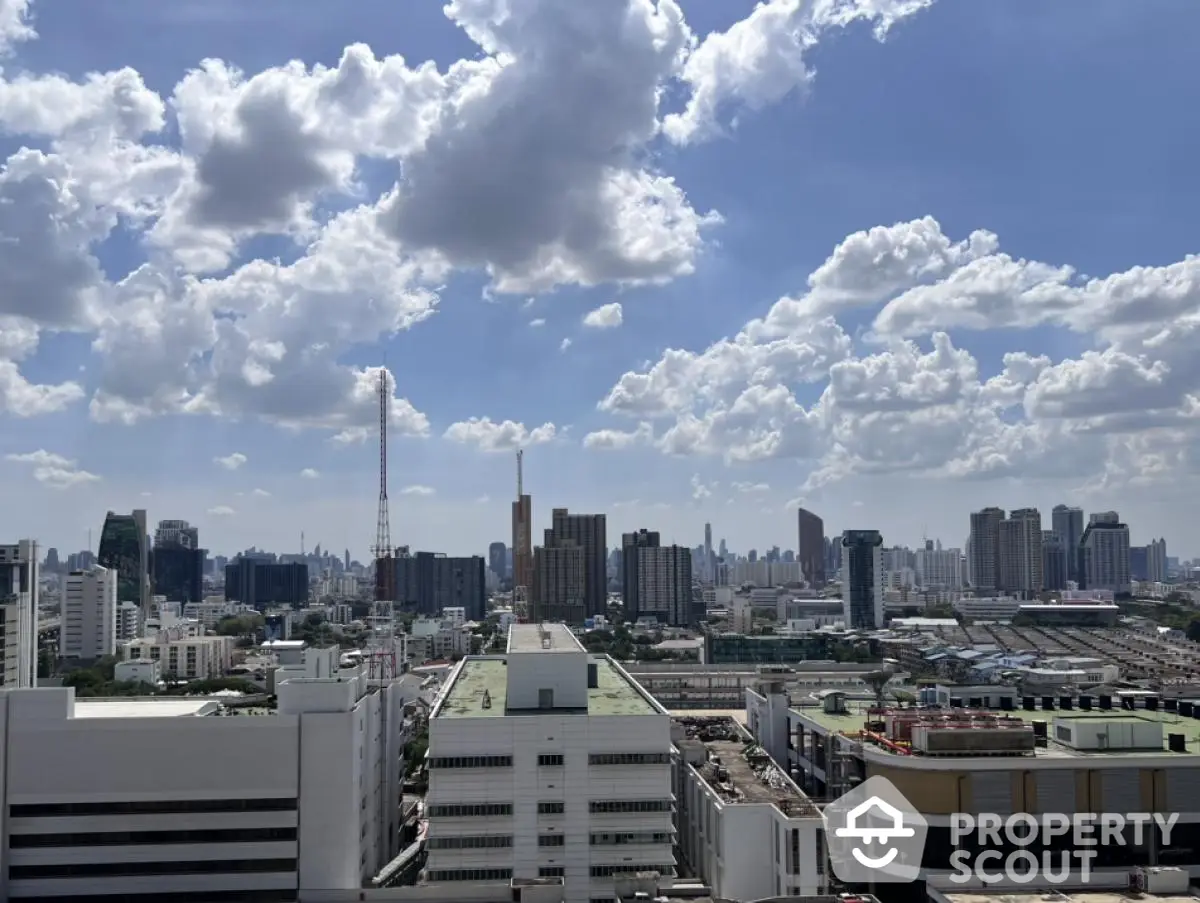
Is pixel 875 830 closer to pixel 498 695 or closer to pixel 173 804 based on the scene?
pixel 498 695

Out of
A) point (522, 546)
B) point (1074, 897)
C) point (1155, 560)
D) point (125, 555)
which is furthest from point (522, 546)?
point (1155, 560)

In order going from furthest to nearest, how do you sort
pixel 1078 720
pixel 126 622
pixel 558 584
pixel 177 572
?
pixel 177 572 → pixel 558 584 → pixel 126 622 → pixel 1078 720

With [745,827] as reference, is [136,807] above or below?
above

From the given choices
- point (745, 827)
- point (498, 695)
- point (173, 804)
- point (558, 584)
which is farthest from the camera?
point (558, 584)

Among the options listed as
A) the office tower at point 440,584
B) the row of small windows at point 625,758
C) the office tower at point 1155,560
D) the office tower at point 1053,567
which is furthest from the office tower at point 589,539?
the office tower at point 1155,560

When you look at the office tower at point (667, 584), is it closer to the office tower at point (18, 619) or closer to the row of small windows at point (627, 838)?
the office tower at point (18, 619)

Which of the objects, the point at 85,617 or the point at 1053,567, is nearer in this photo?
the point at 85,617
